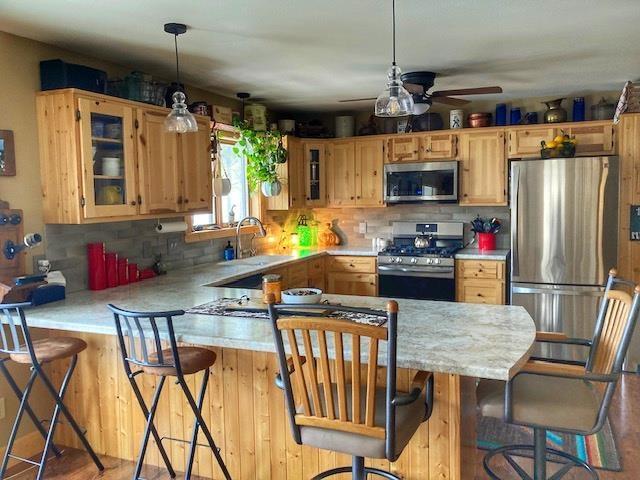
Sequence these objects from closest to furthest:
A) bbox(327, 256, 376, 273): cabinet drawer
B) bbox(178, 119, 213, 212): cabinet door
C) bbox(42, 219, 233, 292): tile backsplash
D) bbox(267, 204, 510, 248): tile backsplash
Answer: bbox(42, 219, 233, 292): tile backsplash
bbox(178, 119, 213, 212): cabinet door
bbox(327, 256, 376, 273): cabinet drawer
bbox(267, 204, 510, 248): tile backsplash

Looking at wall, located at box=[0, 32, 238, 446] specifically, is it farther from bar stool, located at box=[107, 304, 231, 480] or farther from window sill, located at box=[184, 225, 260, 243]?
window sill, located at box=[184, 225, 260, 243]

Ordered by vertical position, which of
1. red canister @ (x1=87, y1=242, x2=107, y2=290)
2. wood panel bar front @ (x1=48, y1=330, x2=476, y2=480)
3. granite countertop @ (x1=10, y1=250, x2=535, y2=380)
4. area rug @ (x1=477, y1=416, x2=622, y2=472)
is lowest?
area rug @ (x1=477, y1=416, x2=622, y2=472)

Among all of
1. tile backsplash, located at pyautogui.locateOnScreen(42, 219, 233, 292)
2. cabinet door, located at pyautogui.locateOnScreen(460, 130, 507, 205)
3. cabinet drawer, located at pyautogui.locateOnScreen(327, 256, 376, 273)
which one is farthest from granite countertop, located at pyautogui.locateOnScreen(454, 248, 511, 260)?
tile backsplash, located at pyautogui.locateOnScreen(42, 219, 233, 292)

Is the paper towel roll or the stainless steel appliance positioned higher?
the paper towel roll

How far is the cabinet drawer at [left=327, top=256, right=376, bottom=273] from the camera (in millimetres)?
5445

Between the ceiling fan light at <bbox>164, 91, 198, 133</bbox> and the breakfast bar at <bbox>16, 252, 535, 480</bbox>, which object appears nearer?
the breakfast bar at <bbox>16, 252, 535, 480</bbox>

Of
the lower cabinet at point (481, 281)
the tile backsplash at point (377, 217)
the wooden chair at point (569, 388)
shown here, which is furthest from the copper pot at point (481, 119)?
the wooden chair at point (569, 388)

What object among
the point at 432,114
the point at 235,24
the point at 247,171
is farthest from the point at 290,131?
the point at 235,24

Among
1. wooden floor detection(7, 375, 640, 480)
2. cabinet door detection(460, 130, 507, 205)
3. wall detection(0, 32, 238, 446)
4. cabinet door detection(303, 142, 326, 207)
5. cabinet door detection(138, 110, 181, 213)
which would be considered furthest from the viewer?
cabinet door detection(303, 142, 326, 207)

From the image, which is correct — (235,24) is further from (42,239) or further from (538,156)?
(538,156)

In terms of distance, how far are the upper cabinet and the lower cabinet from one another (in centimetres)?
267

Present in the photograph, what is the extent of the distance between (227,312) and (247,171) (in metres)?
2.63

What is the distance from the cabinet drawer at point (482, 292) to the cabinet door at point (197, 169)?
2.43 m

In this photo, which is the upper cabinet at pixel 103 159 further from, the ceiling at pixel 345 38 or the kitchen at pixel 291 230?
the ceiling at pixel 345 38
